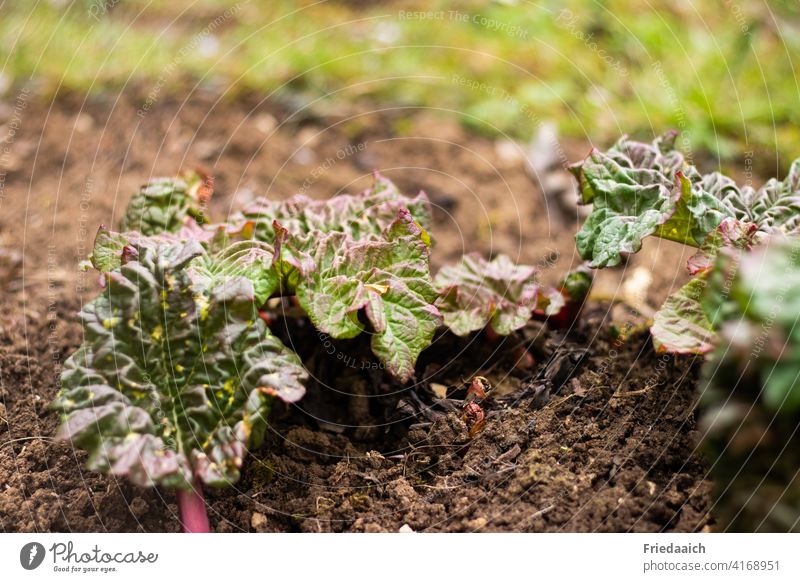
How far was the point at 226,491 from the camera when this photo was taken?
2.13 metres

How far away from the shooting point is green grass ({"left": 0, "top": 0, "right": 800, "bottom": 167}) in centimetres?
399

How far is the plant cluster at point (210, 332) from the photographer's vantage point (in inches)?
74.5

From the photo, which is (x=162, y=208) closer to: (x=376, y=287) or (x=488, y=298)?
(x=376, y=287)

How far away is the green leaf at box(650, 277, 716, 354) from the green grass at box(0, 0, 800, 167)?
1979 millimetres

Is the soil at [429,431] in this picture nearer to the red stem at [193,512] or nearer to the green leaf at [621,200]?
the red stem at [193,512]

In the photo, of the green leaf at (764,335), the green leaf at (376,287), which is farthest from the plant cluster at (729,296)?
the green leaf at (376,287)

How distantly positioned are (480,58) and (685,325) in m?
2.69

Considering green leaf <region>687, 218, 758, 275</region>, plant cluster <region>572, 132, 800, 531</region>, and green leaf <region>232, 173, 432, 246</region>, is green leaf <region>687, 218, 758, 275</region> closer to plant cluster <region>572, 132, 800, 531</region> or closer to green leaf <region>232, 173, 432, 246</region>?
plant cluster <region>572, 132, 800, 531</region>

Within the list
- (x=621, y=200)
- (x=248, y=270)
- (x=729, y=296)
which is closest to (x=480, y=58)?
(x=621, y=200)

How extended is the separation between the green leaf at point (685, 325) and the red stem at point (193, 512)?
123 cm

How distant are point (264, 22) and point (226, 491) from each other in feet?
10.7

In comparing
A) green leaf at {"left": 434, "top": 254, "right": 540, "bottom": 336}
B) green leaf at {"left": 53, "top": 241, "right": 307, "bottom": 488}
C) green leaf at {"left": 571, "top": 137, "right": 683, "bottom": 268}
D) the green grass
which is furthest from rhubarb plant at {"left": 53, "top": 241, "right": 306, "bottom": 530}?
the green grass
